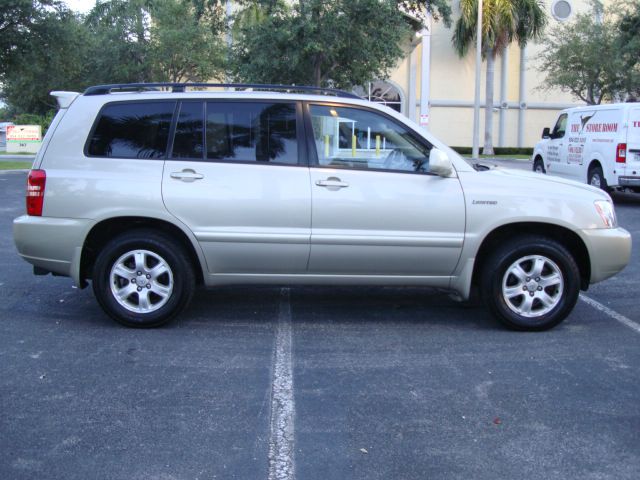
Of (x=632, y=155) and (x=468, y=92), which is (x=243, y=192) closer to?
(x=632, y=155)

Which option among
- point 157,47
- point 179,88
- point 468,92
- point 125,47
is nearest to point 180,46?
point 157,47

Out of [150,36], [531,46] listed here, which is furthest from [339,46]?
[531,46]

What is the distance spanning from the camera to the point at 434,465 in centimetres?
353

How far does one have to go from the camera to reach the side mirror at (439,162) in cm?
544

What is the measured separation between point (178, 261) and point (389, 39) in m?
16.4

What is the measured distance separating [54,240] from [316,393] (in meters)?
2.56

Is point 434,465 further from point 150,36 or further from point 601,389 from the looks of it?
point 150,36

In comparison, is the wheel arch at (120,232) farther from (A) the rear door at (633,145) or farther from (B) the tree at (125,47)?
(B) the tree at (125,47)

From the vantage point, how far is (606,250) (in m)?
5.74

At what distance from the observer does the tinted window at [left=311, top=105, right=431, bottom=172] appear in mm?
5707

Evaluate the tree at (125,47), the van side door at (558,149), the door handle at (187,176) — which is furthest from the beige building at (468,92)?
the door handle at (187,176)

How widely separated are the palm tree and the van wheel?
24.3 metres

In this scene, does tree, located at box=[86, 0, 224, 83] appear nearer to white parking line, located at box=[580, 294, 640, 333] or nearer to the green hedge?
the green hedge

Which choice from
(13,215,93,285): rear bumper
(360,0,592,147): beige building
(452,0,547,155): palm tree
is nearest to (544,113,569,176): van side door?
(13,215,93,285): rear bumper
